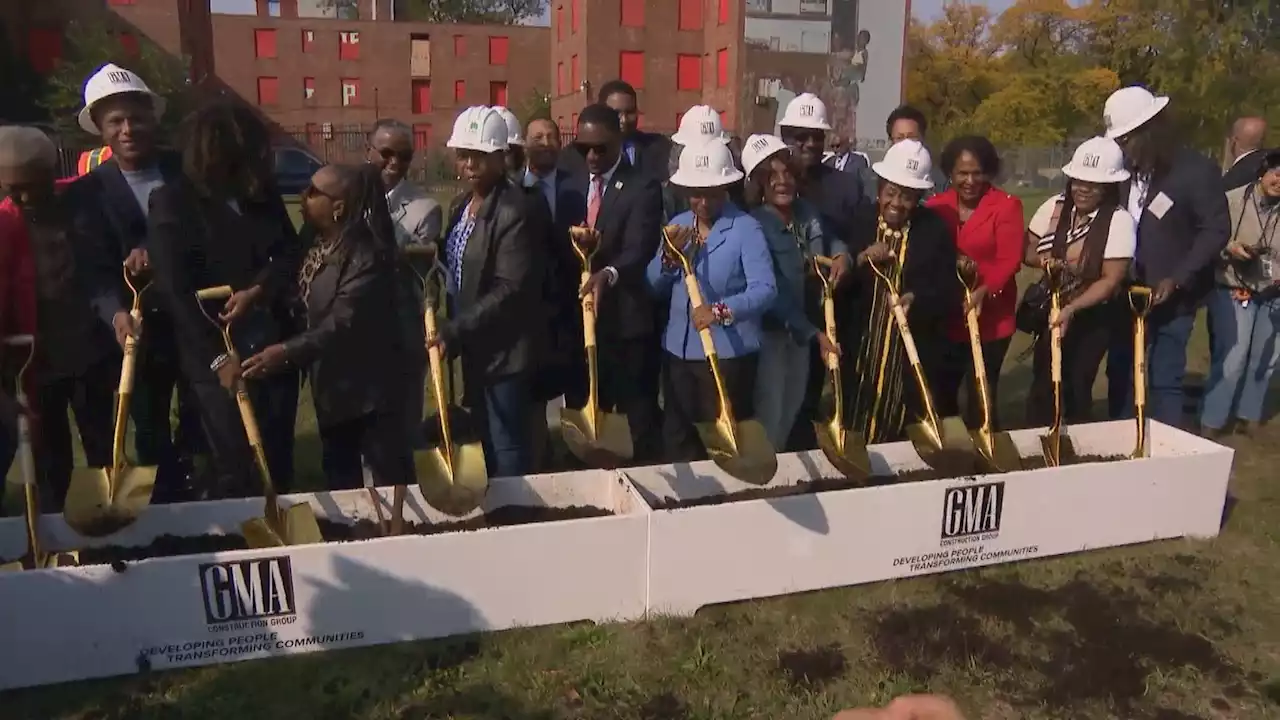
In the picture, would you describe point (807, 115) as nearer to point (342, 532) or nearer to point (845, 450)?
point (845, 450)

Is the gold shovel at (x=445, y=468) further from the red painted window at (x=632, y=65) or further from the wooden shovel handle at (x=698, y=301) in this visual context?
the red painted window at (x=632, y=65)

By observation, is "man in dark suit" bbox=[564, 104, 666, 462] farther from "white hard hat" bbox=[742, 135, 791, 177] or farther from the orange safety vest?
the orange safety vest

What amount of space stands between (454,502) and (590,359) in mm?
824

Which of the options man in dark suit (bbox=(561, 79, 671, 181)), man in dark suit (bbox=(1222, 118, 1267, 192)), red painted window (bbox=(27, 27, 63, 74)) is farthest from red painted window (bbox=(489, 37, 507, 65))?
man in dark suit (bbox=(561, 79, 671, 181))

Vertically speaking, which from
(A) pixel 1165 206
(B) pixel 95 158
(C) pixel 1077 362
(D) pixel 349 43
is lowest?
(C) pixel 1077 362

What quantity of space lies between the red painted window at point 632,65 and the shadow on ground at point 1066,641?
32.3 meters

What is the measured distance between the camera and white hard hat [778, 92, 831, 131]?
5191 millimetres

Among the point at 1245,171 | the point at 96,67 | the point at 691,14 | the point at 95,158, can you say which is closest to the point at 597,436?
the point at 95,158

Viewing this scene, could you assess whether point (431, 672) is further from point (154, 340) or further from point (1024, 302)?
point (1024, 302)

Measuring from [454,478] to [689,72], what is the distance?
109 feet

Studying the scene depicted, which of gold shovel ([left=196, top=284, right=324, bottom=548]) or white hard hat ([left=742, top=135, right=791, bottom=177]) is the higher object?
white hard hat ([left=742, top=135, right=791, bottom=177])

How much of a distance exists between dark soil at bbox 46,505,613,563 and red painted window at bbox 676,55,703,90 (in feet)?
107

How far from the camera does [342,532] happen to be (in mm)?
3887

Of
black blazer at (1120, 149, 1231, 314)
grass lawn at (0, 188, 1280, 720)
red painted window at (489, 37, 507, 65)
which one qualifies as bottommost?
grass lawn at (0, 188, 1280, 720)
